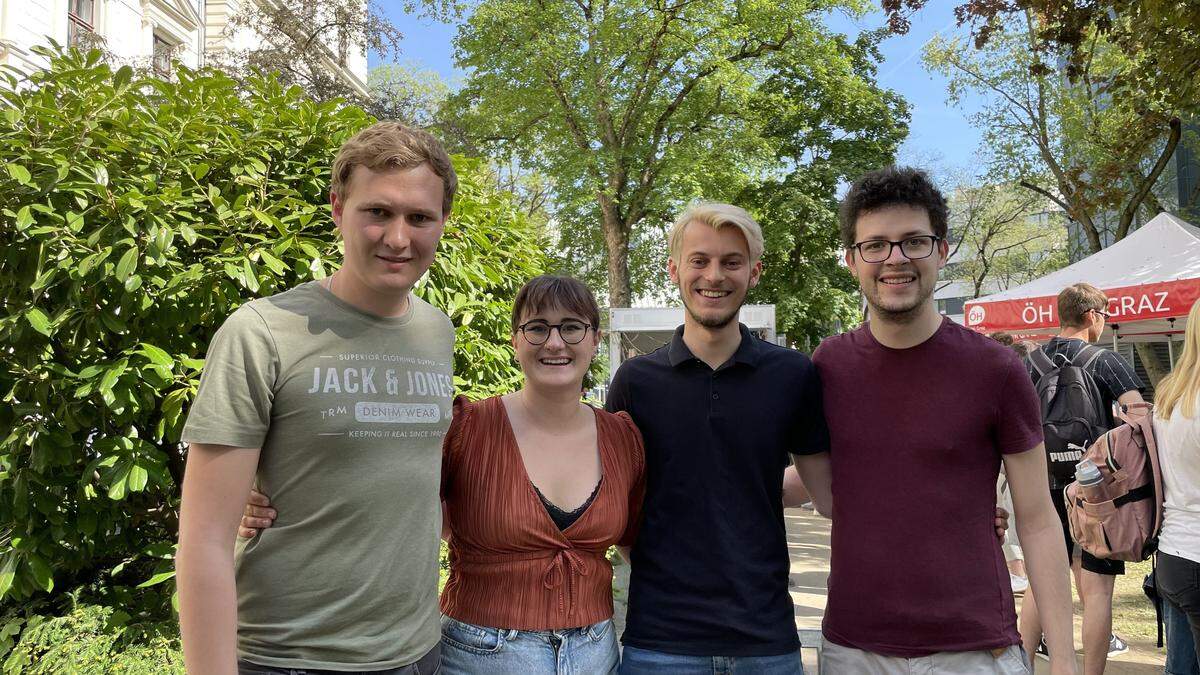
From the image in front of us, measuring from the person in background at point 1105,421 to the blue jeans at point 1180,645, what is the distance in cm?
66

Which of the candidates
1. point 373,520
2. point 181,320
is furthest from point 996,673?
point 181,320

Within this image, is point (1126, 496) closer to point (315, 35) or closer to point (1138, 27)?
point (1138, 27)

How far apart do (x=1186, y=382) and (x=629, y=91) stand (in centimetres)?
1863

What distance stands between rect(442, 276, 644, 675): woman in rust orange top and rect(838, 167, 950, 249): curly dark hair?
85 centimetres

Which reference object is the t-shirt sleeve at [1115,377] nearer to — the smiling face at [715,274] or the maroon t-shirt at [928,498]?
the maroon t-shirt at [928,498]

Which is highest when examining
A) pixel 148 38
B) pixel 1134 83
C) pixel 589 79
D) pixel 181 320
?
pixel 148 38

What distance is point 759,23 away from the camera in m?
20.1

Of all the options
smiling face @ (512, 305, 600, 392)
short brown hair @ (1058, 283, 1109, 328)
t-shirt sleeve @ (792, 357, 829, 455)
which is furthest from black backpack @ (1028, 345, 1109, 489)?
smiling face @ (512, 305, 600, 392)

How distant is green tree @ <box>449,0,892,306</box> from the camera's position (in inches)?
755

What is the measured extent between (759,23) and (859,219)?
19603mm

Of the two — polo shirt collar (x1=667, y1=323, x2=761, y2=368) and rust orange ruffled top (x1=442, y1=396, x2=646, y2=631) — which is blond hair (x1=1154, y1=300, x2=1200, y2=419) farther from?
rust orange ruffled top (x1=442, y1=396, x2=646, y2=631)

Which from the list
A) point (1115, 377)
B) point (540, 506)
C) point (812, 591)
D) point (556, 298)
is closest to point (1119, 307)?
point (1115, 377)

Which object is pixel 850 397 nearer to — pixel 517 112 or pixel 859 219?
pixel 859 219

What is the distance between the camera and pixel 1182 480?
3186 millimetres
